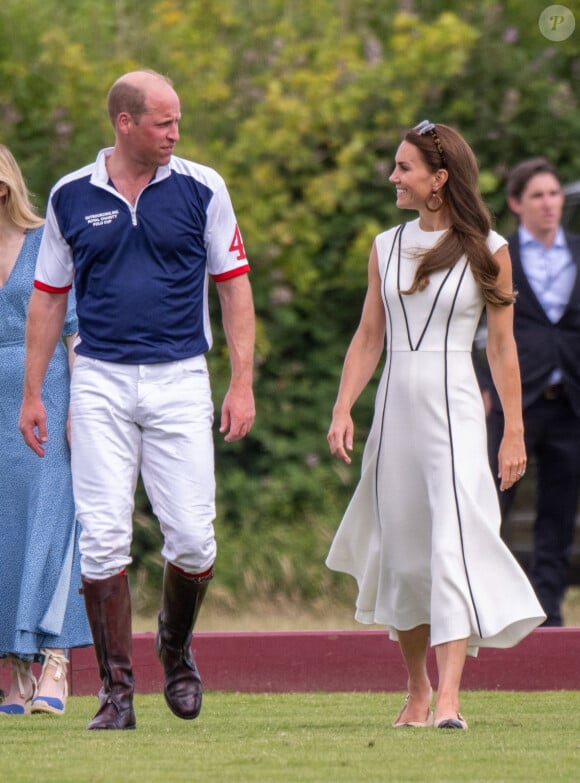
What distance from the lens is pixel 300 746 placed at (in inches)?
199

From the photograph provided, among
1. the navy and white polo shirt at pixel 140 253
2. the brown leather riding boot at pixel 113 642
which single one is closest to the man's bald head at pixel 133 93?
the navy and white polo shirt at pixel 140 253

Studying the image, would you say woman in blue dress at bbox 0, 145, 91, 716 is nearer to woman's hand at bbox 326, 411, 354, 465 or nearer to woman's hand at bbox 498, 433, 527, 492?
woman's hand at bbox 326, 411, 354, 465

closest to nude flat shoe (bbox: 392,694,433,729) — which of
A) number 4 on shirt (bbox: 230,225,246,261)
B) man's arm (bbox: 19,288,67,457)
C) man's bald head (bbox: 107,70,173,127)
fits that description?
man's arm (bbox: 19,288,67,457)

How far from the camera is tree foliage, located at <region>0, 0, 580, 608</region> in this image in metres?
11.2

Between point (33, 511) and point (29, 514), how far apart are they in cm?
2

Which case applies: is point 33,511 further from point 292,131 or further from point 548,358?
point 292,131

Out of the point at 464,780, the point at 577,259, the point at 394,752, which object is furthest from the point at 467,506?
the point at 577,259

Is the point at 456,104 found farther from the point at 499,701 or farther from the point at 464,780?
the point at 464,780

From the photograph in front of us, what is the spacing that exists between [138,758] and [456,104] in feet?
24.9

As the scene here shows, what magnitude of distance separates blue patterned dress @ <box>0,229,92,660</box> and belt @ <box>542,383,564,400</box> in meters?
2.51

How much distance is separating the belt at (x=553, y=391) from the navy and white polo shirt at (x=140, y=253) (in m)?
2.81

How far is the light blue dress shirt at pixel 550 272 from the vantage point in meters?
8.10

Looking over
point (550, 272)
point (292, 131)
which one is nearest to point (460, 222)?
point (550, 272)

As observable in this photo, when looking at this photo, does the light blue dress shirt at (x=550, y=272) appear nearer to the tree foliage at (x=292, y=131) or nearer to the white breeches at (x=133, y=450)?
the white breeches at (x=133, y=450)
